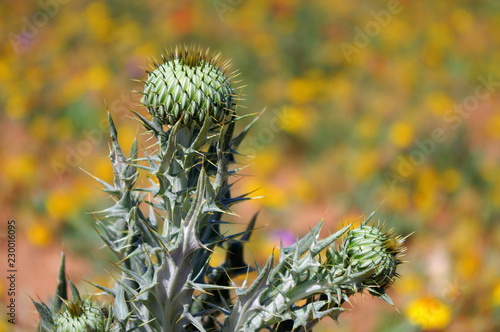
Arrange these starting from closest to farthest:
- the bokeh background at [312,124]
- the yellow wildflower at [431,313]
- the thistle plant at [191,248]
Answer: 1. the thistle plant at [191,248]
2. the yellow wildflower at [431,313]
3. the bokeh background at [312,124]

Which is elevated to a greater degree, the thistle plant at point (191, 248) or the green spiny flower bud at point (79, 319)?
the thistle plant at point (191, 248)

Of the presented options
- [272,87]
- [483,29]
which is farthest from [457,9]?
[272,87]

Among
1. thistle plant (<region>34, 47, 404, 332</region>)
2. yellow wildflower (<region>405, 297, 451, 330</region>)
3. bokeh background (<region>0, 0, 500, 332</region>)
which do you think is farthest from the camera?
bokeh background (<region>0, 0, 500, 332</region>)

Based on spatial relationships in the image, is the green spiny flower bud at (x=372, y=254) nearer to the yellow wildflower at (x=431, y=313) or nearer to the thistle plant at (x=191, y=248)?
the thistle plant at (x=191, y=248)

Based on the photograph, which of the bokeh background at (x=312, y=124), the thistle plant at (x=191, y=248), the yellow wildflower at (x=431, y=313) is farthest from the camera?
the bokeh background at (x=312, y=124)

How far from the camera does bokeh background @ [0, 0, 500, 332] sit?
4352 mm

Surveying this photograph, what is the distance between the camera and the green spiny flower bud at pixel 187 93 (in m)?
1.79

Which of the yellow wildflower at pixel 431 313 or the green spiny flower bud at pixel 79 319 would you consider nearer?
the green spiny flower bud at pixel 79 319

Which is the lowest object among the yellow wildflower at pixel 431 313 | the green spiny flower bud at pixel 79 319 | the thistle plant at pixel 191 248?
the green spiny flower bud at pixel 79 319

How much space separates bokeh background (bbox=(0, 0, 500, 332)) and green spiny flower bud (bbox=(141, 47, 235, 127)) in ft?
4.52

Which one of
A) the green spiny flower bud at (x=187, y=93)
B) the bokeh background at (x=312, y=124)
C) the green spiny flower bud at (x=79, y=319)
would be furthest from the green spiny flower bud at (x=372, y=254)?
the bokeh background at (x=312, y=124)

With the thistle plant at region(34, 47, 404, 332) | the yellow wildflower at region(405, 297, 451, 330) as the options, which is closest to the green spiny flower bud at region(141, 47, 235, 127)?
the thistle plant at region(34, 47, 404, 332)

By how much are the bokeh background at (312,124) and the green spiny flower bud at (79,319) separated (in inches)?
58.0

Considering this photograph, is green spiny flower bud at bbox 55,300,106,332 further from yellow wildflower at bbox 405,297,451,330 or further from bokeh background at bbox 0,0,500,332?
yellow wildflower at bbox 405,297,451,330
